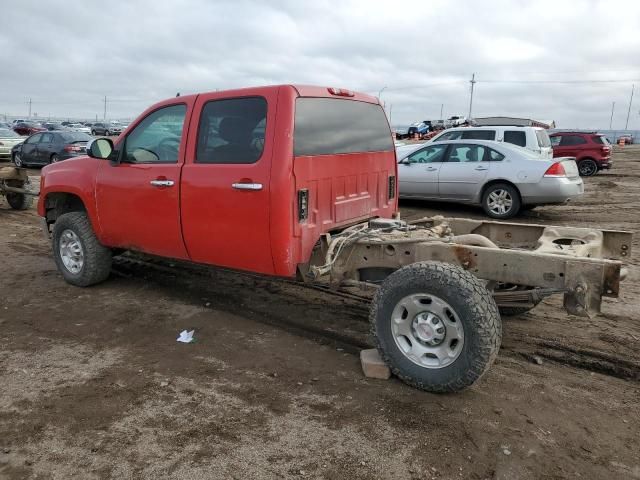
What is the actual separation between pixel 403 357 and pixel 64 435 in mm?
2184

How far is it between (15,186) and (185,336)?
8765 millimetres

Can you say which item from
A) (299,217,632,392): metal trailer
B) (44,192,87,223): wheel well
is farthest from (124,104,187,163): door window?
(299,217,632,392): metal trailer

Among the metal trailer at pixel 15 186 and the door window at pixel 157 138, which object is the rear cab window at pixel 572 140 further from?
the door window at pixel 157 138

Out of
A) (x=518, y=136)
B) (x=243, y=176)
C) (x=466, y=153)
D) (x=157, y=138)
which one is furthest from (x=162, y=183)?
(x=518, y=136)

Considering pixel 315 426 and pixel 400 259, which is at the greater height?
pixel 400 259

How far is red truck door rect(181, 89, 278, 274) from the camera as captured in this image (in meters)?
4.32

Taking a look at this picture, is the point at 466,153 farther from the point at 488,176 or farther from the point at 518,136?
the point at 518,136

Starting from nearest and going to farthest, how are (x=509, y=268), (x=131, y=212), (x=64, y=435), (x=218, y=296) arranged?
(x=64, y=435), (x=509, y=268), (x=131, y=212), (x=218, y=296)

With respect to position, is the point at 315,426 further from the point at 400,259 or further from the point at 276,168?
the point at 276,168

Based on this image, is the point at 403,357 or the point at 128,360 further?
the point at 128,360

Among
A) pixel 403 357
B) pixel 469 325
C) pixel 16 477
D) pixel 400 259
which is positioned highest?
pixel 400 259

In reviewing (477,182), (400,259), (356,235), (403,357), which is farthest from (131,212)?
(477,182)

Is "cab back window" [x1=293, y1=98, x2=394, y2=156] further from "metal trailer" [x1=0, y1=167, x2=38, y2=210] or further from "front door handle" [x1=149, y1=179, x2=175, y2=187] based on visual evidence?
"metal trailer" [x1=0, y1=167, x2=38, y2=210]

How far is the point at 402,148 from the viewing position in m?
13.8
